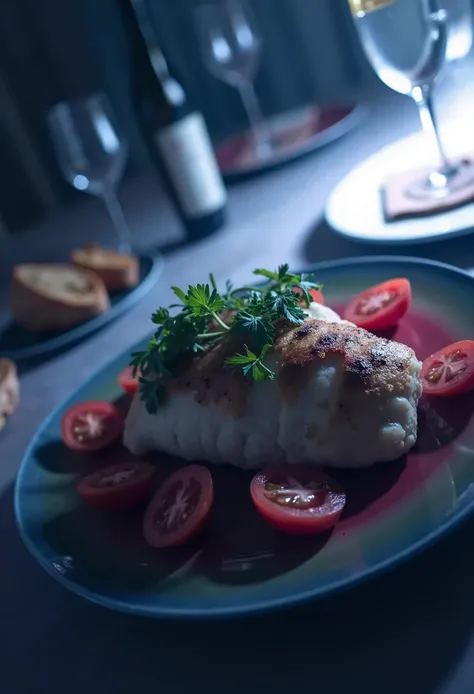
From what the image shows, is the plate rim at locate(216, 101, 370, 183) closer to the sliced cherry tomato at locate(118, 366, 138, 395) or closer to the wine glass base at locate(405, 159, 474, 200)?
the wine glass base at locate(405, 159, 474, 200)

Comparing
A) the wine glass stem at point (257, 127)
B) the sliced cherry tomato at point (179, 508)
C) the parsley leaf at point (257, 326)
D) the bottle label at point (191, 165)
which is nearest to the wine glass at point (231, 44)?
the wine glass stem at point (257, 127)

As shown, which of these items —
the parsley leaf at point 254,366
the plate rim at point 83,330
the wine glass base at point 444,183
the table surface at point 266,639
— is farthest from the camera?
the plate rim at point 83,330

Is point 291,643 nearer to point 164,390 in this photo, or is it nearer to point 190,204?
point 164,390

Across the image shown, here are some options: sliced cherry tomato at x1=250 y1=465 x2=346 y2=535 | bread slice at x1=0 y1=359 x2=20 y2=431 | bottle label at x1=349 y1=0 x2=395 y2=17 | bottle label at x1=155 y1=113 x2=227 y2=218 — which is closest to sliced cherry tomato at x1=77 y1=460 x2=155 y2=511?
sliced cherry tomato at x1=250 y1=465 x2=346 y2=535

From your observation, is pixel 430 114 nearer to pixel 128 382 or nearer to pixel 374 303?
pixel 374 303

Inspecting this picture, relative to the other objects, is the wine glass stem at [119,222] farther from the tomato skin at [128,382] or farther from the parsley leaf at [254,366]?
Result: the parsley leaf at [254,366]

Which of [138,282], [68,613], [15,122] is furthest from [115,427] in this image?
[15,122]
